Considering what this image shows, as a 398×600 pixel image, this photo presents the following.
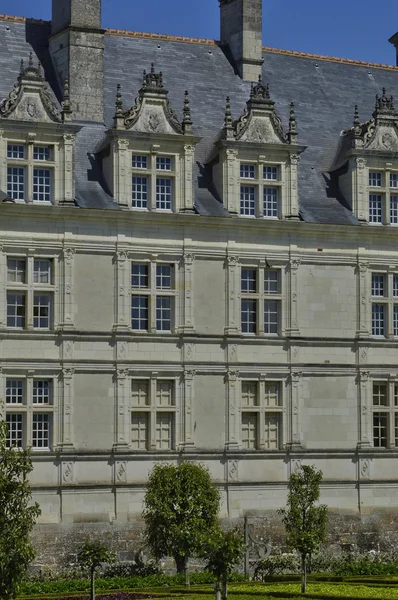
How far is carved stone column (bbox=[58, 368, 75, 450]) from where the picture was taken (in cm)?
5512

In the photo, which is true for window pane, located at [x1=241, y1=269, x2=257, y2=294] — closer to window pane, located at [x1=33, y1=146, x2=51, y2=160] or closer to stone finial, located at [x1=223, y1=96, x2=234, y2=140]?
stone finial, located at [x1=223, y1=96, x2=234, y2=140]

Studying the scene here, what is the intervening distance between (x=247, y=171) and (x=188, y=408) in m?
8.26

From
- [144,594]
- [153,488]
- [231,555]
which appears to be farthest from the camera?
[153,488]

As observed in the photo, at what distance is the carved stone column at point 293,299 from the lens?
2340 inches

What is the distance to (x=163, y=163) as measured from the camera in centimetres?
5788

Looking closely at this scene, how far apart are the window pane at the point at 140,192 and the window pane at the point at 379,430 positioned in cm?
1096

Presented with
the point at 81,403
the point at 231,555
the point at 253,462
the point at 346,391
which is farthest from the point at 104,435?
the point at 231,555

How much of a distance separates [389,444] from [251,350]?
6.07 m

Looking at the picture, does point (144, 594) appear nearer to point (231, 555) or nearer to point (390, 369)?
point (231, 555)

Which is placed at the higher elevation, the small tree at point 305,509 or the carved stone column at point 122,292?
the carved stone column at point 122,292

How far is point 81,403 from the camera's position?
55.6m

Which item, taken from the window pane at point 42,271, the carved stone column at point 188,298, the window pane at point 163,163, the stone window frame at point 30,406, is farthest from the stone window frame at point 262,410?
the window pane at point 42,271

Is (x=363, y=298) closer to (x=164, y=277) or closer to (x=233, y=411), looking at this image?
(x=233, y=411)

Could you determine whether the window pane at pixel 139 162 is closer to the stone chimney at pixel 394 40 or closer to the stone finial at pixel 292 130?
the stone finial at pixel 292 130
